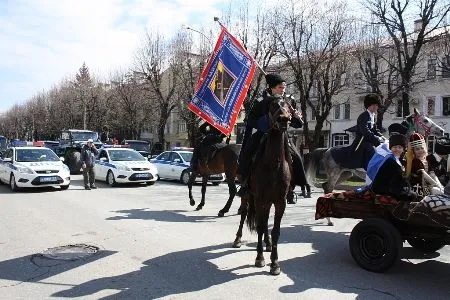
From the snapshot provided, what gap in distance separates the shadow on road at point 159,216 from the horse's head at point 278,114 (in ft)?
16.3

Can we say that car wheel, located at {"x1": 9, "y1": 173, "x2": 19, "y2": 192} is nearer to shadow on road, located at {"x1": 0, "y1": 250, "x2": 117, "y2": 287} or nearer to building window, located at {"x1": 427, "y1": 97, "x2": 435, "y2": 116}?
shadow on road, located at {"x1": 0, "y1": 250, "x2": 117, "y2": 287}

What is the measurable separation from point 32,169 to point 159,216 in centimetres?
732

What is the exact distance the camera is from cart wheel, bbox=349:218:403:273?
6062 mm

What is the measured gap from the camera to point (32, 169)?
1616 cm

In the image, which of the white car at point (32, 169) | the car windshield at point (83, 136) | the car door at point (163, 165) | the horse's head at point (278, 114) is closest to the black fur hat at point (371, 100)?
the horse's head at point (278, 114)

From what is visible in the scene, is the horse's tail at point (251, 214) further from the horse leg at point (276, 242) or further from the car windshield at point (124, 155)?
the car windshield at point (124, 155)

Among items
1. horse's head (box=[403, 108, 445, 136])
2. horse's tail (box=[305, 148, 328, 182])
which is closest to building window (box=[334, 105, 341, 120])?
horse's tail (box=[305, 148, 328, 182])

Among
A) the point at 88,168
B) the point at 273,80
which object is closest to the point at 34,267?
the point at 273,80

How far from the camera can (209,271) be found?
20.8 feet

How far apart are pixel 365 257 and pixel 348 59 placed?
24096mm

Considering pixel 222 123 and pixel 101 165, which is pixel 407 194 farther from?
pixel 101 165

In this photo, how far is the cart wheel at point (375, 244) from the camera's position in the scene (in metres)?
6.06

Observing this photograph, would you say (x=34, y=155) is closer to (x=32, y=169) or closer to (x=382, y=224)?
(x=32, y=169)

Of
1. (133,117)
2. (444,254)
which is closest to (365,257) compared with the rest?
(444,254)
